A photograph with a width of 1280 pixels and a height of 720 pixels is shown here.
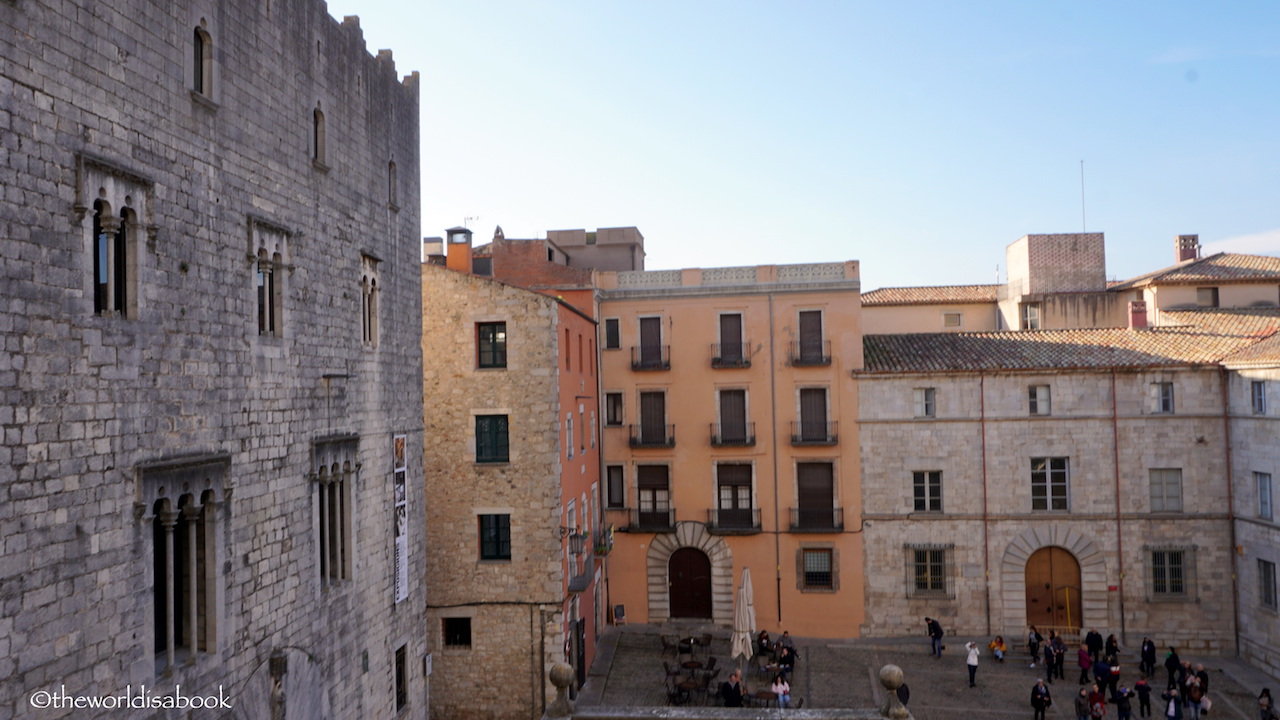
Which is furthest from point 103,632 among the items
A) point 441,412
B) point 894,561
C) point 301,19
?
point 894,561

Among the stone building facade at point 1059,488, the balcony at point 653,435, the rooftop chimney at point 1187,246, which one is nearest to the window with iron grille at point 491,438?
the balcony at point 653,435

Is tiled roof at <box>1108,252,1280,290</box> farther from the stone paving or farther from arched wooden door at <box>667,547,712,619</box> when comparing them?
arched wooden door at <box>667,547,712,619</box>

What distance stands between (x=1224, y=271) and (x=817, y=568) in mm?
20518

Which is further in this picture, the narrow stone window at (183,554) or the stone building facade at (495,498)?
the stone building facade at (495,498)

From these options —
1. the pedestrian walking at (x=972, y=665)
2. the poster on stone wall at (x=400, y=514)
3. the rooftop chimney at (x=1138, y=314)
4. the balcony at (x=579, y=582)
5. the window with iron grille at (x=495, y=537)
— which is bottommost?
the pedestrian walking at (x=972, y=665)

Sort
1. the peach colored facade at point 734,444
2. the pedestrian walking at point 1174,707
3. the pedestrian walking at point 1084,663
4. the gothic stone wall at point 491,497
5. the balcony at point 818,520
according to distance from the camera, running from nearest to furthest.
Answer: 1. the pedestrian walking at point 1174,707
2. the gothic stone wall at point 491,497
3. the pedestrian walking at point 1084,663
4. the balcony at point 818,520
5. the peach colored facade at point 734,444

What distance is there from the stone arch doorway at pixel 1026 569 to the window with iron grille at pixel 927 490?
2.68 metres

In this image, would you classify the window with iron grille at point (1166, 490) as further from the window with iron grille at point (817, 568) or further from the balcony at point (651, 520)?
the balcony at point (651, 520)

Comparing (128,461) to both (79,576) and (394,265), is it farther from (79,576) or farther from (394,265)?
(394,265)

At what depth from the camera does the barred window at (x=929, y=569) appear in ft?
98.4

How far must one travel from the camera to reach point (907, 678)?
26766 millimetres

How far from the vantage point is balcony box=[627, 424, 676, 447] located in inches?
1250

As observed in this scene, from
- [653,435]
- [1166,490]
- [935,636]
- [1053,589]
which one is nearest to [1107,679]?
[935,636]

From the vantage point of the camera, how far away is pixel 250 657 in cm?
1251
